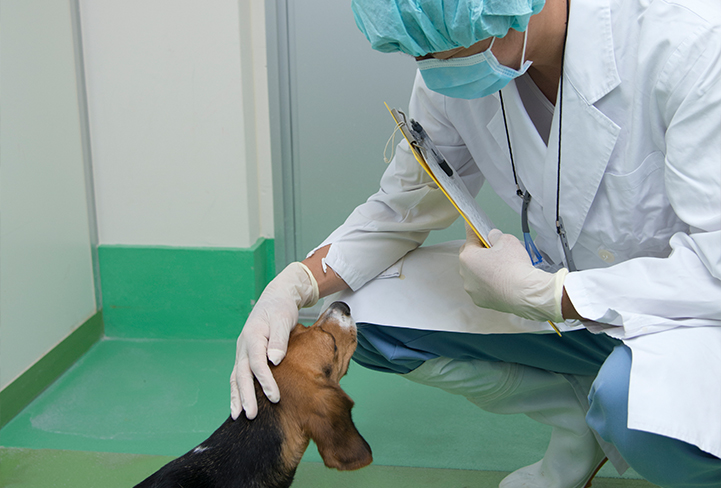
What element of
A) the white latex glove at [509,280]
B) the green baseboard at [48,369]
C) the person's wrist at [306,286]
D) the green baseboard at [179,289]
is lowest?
the green baseboard at [48,369]

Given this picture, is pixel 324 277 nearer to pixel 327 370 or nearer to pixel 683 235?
pixel 327 370

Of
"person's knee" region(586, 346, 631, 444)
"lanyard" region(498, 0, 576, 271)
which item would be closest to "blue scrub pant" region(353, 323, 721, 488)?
"person's knee" region(586, 346, 631, 444)

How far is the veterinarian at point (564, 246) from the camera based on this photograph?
110 centimetres

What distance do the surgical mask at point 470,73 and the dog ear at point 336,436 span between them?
723 mm

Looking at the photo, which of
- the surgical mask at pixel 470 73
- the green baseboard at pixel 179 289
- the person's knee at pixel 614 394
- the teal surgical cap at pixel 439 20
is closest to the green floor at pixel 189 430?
the green baseboard at pixel 179 289

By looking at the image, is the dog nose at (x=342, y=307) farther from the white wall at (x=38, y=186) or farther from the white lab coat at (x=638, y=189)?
the white wall at (x=38, y=186)

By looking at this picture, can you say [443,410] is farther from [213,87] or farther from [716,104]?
[213,87]

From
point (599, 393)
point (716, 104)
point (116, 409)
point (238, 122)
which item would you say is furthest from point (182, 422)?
point (716, 104)

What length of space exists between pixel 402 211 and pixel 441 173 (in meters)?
0.33

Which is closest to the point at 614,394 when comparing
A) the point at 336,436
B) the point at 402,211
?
the point at 336,436

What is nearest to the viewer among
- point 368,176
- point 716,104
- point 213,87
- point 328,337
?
point 716,104

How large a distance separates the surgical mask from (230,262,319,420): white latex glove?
64cm

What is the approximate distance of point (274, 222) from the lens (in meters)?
2.72

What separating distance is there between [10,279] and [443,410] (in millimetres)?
1611
